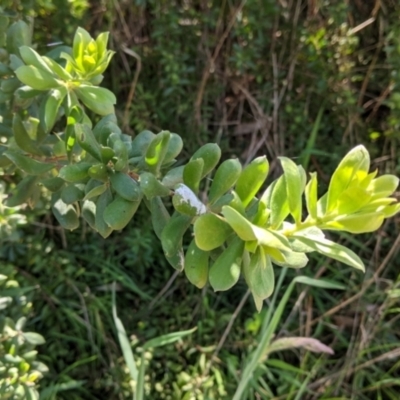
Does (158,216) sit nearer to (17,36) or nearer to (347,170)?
(347,170)

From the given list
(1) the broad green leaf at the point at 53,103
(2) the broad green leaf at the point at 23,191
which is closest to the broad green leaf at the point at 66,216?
(2) the broad green leaf at the point at 23,191

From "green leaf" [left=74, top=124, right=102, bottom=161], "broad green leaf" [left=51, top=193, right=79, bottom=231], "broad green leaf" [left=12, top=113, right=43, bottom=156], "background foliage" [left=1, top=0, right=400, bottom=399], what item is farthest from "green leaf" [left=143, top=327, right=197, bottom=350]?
"green leaf" [left=74, top=124, right=102, bottom=161]

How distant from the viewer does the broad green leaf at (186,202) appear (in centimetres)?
72

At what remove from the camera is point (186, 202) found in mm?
723

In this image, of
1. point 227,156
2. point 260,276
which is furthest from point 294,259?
point 227,156

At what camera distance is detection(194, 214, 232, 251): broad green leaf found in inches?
26.5

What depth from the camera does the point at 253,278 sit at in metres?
0.68

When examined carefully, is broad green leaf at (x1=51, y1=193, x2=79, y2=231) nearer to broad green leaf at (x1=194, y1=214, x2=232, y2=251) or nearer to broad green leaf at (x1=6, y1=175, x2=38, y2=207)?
broad green leaf at (x1=6, y1=175, x2=38, y2=207)

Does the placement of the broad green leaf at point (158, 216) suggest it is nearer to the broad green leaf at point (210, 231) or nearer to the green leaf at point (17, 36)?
the broad green leaf at point (210, 231)

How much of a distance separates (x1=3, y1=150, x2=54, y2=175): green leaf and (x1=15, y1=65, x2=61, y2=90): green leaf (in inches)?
5.4

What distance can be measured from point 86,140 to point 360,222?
16.4 inches

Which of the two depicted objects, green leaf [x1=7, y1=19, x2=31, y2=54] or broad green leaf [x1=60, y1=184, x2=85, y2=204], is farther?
green leaf [x1=7, y1=19, x2=31, y2=54]

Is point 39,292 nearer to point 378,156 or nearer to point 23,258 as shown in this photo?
point 23,258

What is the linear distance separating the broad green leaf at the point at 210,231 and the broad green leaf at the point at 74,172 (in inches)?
8.8
